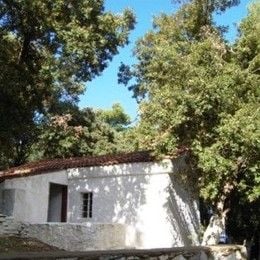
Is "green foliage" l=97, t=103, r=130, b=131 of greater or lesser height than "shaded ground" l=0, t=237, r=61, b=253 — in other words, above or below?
above

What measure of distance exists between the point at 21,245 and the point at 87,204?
208 inches

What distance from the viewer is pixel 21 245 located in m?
15.6

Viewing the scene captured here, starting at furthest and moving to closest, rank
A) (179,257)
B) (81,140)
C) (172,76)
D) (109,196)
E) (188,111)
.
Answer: (81,140) → (109,196) → (172,76) → (188,111) → (179,257)

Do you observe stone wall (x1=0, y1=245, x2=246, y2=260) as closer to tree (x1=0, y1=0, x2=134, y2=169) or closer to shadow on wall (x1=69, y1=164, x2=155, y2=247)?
shadow on wall (x1=69, y1=164, x2=155, y2=247)

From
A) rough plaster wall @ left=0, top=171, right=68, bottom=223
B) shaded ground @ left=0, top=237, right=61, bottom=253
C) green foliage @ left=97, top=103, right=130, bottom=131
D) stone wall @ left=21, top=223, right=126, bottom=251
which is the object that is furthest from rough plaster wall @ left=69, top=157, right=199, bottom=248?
green foliage @ left=97, top=103, right=130, bottom=131

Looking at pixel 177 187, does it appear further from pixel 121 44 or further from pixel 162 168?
pixel 121 44

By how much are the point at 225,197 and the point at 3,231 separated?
7.91m

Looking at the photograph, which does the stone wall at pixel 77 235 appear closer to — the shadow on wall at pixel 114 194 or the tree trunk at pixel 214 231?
the shadow on wall at pixel 114 194

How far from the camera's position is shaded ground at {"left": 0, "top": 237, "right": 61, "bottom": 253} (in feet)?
48.0

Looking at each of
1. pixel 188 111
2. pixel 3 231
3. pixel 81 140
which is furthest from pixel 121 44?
pixel 81 140

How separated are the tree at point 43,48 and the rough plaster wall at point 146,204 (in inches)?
155

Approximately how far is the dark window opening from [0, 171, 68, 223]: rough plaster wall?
1170 mm

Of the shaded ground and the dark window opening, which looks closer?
the shaded ground

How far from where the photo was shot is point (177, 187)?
748 inches
